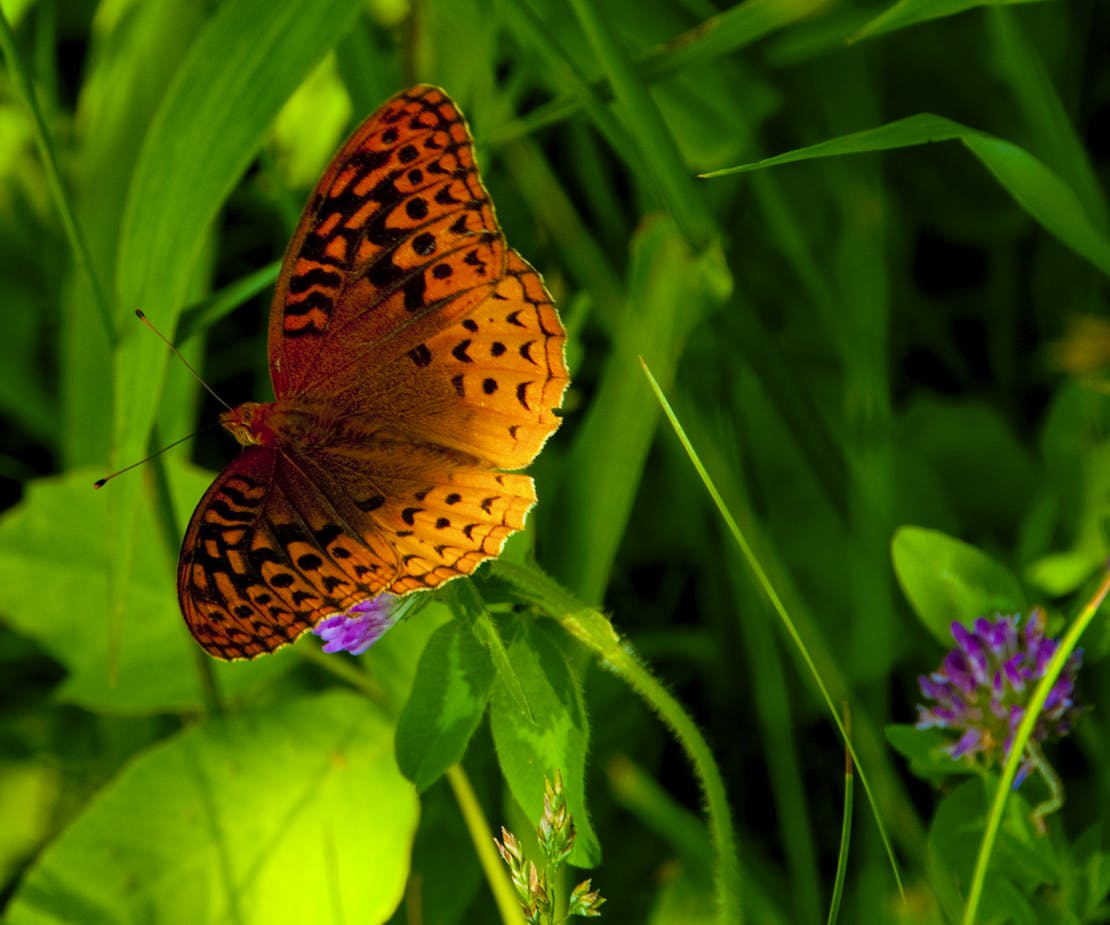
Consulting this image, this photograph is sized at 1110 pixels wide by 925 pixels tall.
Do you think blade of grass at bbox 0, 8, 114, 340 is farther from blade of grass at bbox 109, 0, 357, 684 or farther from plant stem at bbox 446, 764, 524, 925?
plant stem at bbox 446, 764, 524, 925

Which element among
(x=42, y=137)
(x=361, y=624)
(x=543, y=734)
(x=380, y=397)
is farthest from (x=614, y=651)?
(x=42, y=137)

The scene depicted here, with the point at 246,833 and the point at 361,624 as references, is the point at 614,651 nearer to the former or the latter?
the point at 361,624

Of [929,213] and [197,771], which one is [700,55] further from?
[197,771]

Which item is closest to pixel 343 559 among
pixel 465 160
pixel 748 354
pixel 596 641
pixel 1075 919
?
pixel 596 641

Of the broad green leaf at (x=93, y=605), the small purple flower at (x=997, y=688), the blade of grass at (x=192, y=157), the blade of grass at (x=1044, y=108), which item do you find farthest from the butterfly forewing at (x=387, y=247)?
the blade of grass at (x=1044, y=108)

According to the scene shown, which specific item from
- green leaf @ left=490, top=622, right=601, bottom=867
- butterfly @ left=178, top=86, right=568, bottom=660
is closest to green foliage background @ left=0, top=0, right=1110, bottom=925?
green leaf @ left=490, top=622, right=601, bottom=867

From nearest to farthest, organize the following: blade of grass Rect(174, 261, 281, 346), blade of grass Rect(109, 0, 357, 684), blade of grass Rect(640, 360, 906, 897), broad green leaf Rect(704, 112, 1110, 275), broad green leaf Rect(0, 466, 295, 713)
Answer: blade of grass Rect(640, 360, 906, 897) → broad green leaf Rect(704, 112, 1110, 275) → blade of grass Rect(109, 0, 357, 684) → blade of grass Rect(174, 261, 281, 346) → broad green leaf Rect(0, 466, 295, 713)
